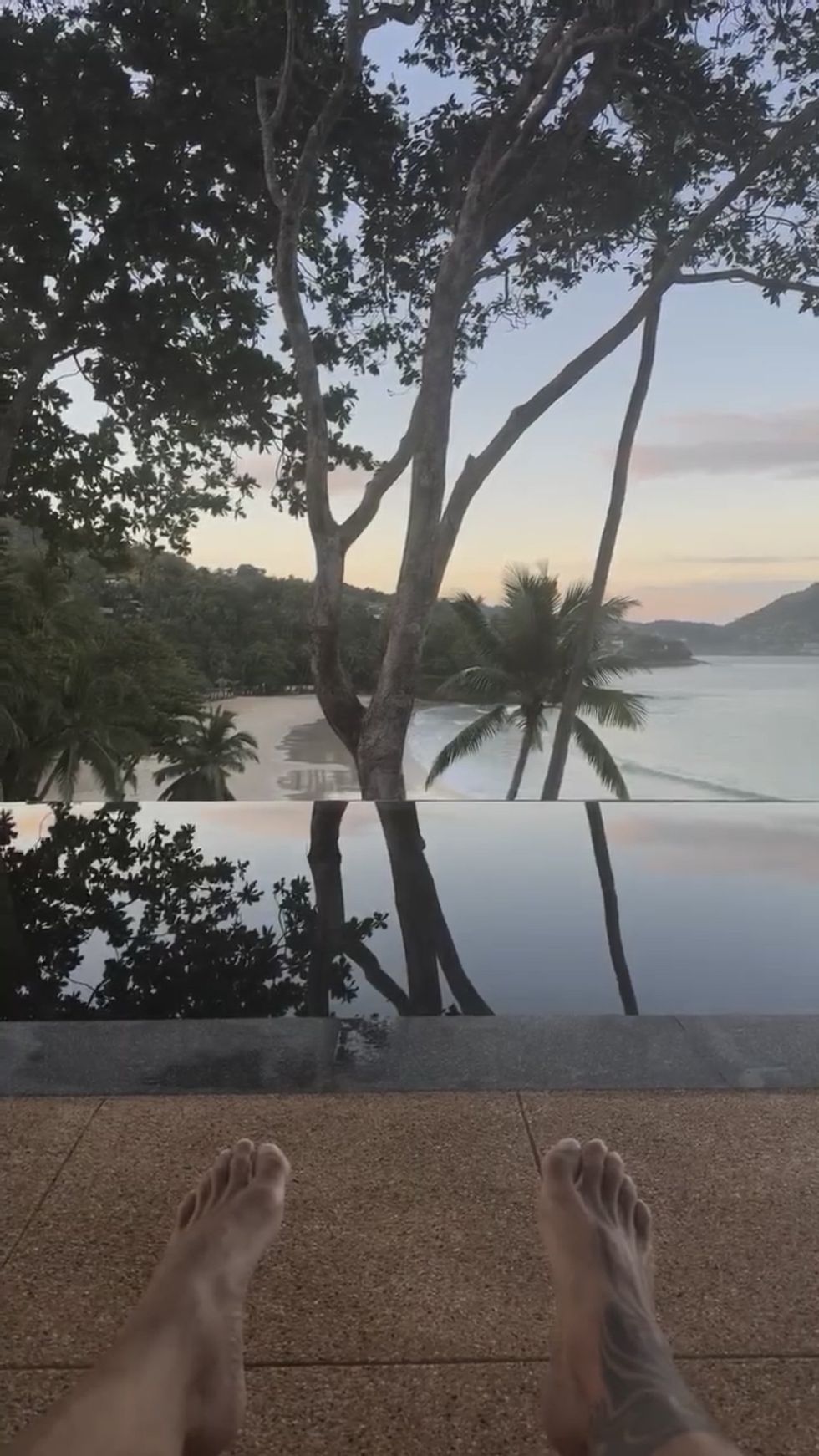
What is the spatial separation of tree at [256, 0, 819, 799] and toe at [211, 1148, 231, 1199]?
4.22 metres

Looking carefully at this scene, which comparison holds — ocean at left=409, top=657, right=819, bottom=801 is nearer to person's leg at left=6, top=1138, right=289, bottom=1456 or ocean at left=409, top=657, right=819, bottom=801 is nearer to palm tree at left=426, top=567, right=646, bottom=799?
palm tree at left=426, top=567, right=646, bottom=799

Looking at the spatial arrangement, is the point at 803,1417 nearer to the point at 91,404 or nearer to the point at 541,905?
the point at 541,905

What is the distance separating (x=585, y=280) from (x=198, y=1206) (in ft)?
16.5

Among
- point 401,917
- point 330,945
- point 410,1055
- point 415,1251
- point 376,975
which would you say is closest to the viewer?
point 415,1251

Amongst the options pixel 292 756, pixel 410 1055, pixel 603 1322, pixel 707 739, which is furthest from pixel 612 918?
pixel 707 739

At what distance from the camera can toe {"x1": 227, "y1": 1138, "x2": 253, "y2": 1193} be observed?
1.37m

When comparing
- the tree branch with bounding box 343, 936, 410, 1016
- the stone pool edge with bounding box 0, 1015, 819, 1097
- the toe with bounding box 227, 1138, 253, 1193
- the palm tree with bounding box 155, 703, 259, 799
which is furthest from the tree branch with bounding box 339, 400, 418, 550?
the toe with bounding box 227, 1138, 253, 1193

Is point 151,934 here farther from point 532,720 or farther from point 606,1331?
point 532,720

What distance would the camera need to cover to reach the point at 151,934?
2.80 metres

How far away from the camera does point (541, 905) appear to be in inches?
121

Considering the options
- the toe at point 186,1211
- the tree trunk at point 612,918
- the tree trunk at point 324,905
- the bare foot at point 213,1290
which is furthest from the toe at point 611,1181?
the tree trunk at point 324,905

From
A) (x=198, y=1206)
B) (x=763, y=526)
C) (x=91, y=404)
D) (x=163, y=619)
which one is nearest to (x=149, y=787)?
(x=163, y=619)

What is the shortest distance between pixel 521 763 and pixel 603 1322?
4773 mm

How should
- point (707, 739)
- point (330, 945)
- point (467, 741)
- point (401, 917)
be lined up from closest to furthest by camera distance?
point (330, 945) → point (401, 917) → point (467, 741) → point (707, 739)
